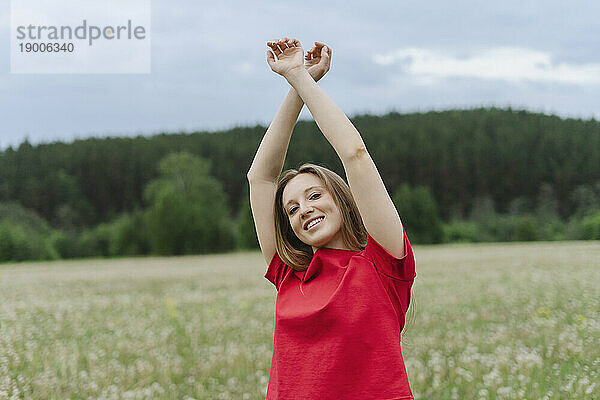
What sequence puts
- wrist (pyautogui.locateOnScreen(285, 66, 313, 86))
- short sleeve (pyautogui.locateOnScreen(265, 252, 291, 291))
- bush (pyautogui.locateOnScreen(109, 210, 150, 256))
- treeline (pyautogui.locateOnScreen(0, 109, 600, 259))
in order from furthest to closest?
bush (pyautogui.locateOnScreen(109, 210, 150, 256)) < treeline (pyautogui.locateOnScreen(0, 109, 600, 259)) < short sleeve (pyautogui.locateOnScreen(265, 252, 291, 291)) < wrist (pyautogui.locateOnScreen(285, 66, 313, 86))

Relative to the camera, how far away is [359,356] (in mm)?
3082

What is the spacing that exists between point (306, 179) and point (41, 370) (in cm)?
476

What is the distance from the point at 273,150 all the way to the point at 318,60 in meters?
0.51

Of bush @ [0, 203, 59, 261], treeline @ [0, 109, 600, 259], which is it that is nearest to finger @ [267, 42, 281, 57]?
bush @ [0, 203, 59, 261]

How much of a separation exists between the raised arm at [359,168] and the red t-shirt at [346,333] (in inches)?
3.9

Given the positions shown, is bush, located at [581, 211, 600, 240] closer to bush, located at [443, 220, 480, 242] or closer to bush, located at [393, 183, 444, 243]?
bush, located at [443, 220, 480, 242]

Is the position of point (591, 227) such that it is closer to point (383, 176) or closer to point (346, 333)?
A: point (383, 176)

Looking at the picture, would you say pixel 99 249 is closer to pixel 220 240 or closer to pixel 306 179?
pixel 220 240

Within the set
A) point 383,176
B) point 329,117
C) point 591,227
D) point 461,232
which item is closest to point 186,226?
point 461,232

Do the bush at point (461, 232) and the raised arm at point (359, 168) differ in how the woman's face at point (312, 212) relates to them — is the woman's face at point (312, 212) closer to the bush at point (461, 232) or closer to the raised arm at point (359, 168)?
the raised arm at point (359, 168)

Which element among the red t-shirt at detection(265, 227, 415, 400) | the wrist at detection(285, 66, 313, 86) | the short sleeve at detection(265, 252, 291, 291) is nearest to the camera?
the red t-shirt at detection(265, 227, 415, 400)

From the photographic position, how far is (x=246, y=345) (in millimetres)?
8727

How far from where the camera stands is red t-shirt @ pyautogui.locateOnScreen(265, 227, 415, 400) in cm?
306

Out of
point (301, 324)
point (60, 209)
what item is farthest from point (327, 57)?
point (60, 209)
